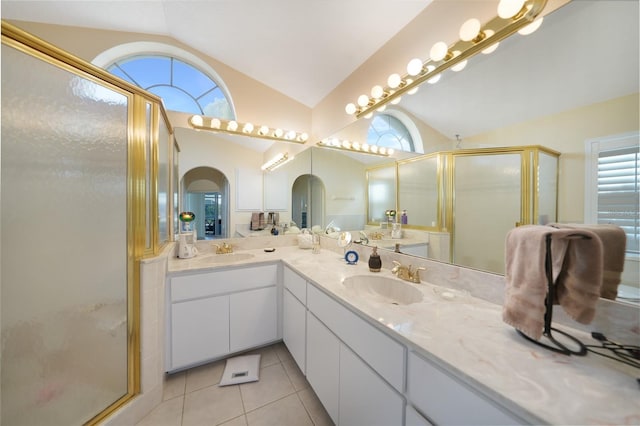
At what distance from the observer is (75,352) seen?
40.7 inches

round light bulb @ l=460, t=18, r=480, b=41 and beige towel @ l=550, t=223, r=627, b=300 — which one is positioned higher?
round light bulb @ l=460, t=18, r=480, b=41

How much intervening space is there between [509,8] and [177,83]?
100 inches

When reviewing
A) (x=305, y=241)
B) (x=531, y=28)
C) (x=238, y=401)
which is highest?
(x=531, y=28)

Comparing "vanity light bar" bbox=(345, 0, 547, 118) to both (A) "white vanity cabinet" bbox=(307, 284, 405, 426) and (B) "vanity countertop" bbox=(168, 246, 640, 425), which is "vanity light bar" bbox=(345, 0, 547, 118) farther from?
(A) "white vanity cabinet" bbox=(307, 284, 405, 426)

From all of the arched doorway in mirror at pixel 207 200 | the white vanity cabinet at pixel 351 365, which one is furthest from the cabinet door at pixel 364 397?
the arched doorway in mirror at pixel 207 200

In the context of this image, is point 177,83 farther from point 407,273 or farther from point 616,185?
point 616,185

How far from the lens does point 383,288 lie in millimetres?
1325

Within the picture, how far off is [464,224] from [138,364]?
200 centimetres

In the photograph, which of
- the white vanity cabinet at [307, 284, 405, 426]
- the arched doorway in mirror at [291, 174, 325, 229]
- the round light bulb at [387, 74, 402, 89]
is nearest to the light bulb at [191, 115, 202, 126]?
the arched doorway in mirror at [291, 174, 325, 229]

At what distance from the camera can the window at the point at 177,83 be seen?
1960 mm

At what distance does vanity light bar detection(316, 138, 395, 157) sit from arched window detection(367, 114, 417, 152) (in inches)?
1.3

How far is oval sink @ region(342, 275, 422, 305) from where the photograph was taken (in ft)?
3.92

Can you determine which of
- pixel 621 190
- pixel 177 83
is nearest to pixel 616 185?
pixel 621 190

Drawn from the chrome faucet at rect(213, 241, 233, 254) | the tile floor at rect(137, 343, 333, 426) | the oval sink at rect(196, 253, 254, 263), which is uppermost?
the chrome faucet at rect(213, 241, 233, 254)
